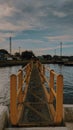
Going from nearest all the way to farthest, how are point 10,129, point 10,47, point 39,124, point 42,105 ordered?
point 10,129
point 39,124
point 42,105
point 10,47

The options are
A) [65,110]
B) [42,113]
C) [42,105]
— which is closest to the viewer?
[65,110]

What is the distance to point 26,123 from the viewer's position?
6.56m

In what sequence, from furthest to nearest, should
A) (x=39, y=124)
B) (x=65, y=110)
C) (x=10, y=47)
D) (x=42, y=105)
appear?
(x=10, y=47) < (x=42, y=105) < (x=65, y=110) < (x=39, y=124)

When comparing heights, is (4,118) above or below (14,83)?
below

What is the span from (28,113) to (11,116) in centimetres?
126

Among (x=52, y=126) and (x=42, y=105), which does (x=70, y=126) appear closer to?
(x=52, y=126)

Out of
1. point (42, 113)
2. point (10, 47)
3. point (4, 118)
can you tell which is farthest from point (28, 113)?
point (10, 47)

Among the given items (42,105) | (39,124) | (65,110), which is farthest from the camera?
(42,105)

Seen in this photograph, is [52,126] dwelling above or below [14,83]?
below

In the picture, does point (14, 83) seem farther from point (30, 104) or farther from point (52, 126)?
point (30, 104)

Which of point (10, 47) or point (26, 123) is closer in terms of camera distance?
point (26, 123)

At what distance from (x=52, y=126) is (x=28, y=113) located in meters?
1.32

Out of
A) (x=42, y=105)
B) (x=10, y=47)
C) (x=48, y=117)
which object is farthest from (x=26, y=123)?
(x=10, y=47)

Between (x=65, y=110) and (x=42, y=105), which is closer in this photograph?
(x=65, y=110)
